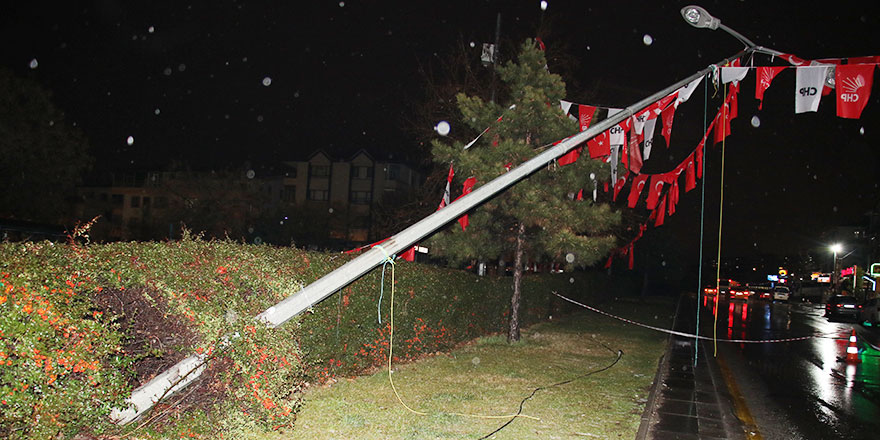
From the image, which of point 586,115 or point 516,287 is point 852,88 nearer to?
point 586,115

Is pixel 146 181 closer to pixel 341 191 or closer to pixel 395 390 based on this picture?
pixel 341 191

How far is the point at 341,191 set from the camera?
60.6 meters

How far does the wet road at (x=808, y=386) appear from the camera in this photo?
833cm

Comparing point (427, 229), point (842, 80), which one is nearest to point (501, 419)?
point (427, 229)

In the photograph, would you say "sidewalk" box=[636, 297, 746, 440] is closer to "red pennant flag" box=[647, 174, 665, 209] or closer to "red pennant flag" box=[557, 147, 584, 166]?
"red pennant flag" box=[647, 174, 665, 209]

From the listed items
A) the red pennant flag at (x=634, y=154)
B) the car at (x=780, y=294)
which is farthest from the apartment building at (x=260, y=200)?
the car at (x=780, y=294)

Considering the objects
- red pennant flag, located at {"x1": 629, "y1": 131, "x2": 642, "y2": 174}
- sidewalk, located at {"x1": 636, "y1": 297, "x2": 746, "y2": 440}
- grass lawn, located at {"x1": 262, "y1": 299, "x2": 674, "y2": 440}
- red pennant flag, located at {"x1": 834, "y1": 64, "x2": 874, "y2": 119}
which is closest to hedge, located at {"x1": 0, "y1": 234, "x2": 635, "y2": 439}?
grass lawn, located at {"x1": 262, "y1": 299, "x2": 674, "y2": 440}

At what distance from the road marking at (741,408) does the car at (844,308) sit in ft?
72.9

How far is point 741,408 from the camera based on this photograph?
9.30m

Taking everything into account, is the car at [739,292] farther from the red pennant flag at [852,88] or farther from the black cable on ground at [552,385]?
the red pennant flag at [852,88]

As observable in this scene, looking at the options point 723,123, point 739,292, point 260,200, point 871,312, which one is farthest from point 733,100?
point 739,292

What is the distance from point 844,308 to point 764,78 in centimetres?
2603

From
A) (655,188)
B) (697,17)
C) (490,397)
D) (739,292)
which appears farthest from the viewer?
(739,292)

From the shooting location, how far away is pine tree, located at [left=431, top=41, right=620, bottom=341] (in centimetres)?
1309
